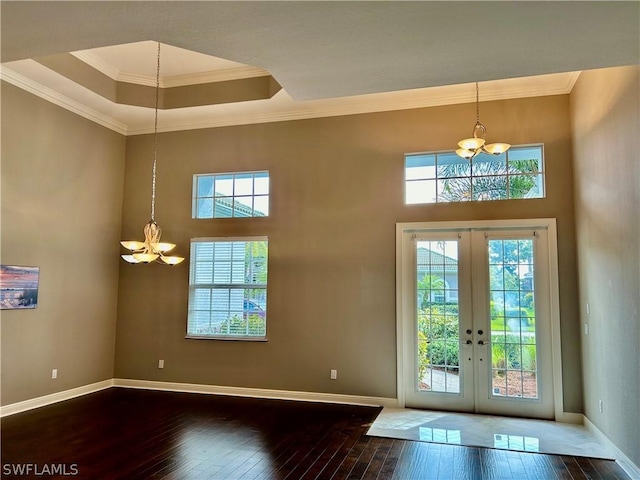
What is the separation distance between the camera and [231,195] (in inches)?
253

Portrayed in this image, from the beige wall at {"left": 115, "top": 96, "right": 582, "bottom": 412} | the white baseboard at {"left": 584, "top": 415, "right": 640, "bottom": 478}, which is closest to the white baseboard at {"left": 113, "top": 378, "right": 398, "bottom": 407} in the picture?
the beige wall at {"left": 115, "top": 96, "right": 582, "bottom": 412}

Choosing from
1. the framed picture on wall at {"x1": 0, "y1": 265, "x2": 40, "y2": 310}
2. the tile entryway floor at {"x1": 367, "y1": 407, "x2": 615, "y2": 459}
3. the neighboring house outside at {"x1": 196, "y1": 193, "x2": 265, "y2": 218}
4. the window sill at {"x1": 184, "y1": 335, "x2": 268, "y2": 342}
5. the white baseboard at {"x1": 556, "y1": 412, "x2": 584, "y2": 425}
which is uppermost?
the neighboring house outside at {"x1": 196, "y1": 193, "x2": 265, "y2": 218}

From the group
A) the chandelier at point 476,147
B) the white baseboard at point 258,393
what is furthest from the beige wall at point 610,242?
the white baseboard at point 258,393

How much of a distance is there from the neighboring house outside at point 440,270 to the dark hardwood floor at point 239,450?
1625 mm

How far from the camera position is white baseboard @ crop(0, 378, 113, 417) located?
5.00 meters

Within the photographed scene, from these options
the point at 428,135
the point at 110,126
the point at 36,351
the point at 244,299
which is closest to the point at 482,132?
the point at 428,135

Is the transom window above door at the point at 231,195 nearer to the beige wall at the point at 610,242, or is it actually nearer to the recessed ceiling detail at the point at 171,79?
the recessed ceiling detail at the point at 171,79

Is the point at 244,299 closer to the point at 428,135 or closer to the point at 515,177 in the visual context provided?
the point at 428,135

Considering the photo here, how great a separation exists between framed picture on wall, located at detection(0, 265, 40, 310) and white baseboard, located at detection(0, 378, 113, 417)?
109 centimetres

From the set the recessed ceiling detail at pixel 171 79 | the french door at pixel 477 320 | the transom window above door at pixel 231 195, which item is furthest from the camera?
the transom window above door at pixel 231 195

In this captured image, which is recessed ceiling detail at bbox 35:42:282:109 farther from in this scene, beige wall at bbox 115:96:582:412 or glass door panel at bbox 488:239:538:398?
glass door panel at bbox 488:239:538:398

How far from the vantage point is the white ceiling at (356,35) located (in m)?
2.56

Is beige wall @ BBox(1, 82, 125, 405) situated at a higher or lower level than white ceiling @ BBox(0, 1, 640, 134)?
lower

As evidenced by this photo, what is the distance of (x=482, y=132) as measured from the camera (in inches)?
215
